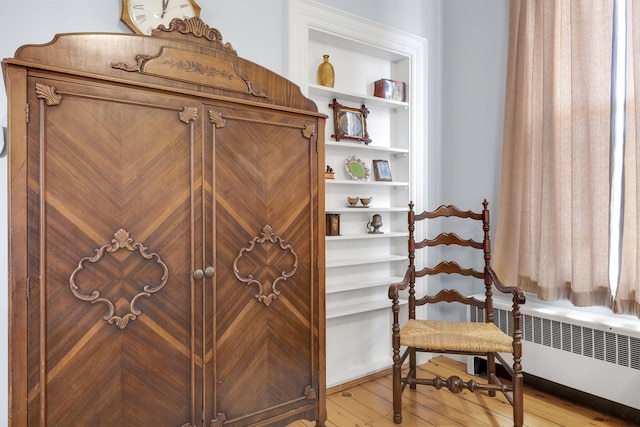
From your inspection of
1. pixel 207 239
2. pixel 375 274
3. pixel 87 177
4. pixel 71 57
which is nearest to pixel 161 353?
pixel 207 239

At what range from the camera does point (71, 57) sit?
139 centimetres

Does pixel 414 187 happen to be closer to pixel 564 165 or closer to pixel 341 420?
pixel 564 165

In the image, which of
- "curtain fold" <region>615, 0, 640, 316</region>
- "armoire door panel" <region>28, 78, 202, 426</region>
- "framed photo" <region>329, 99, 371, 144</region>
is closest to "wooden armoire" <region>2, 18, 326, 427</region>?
"armoire door panel" <region>28, 78, 202, 426</region>

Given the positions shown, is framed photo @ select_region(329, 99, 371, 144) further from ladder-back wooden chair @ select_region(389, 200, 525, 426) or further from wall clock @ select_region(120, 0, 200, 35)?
wall clock @ select_region(120, 0, 200, 35)

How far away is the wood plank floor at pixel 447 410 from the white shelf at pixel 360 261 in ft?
2.71

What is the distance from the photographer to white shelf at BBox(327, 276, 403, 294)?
2.69 meters

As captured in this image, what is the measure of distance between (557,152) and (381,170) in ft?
3.65

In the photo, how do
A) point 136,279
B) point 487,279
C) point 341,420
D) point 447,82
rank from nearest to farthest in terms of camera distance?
point 136,279, point 341,420, point 487,279, point 447,82

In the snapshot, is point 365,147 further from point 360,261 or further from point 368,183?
point 360,261

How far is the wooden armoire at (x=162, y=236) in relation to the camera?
52.0 inches

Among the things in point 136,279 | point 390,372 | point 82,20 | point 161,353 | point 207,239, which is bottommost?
point 390,372

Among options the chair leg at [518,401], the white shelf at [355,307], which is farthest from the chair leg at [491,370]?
the white shelf at [355,307]

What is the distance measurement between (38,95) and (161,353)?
3.15 feet

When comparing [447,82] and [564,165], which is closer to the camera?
[564,165]
